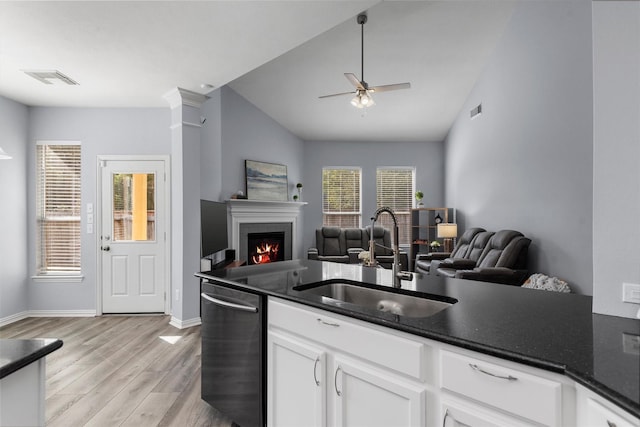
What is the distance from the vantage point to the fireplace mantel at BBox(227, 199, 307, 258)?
5.71 metres

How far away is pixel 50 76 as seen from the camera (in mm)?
3693

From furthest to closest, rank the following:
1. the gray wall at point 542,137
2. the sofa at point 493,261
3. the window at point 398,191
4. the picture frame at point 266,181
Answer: the window at point 398,191 → the picture frame at point 266,181 → the sofa at point 493,261 → the gray wall at point 542,137

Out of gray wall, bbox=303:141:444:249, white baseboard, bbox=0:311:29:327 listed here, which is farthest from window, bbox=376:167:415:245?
white baseboard, bbox=0:311:29:327

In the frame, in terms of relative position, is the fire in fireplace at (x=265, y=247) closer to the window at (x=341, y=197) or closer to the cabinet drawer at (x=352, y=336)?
the window at (x=341, y=197)

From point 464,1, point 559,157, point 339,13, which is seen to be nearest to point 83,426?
point 339,13

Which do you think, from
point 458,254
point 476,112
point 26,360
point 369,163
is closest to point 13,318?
point 26,360

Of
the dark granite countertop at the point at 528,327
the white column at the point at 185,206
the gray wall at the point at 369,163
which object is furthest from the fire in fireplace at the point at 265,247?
the dark granite countertop at the point at 528,327

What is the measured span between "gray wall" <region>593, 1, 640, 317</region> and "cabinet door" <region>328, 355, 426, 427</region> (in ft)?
2.69

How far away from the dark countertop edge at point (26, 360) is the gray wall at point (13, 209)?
4.42m

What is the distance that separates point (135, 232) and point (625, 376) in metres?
4.93

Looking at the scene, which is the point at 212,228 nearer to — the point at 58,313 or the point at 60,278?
the point at 60,278

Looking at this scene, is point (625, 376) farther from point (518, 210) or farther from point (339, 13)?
point (518, 210)

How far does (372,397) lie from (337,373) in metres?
0.18

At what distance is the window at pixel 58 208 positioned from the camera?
15.4 feet
